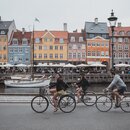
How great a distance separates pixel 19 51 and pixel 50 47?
7897 millimetres

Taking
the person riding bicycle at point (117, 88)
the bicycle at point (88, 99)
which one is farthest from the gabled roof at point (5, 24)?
the person riding bicycle at point (117, 88)

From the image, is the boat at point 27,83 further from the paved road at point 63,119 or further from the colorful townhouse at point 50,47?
the colorful townhouse at point 50,47

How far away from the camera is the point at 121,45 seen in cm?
7812

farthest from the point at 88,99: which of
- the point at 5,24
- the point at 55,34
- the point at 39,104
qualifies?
the point at 5,24

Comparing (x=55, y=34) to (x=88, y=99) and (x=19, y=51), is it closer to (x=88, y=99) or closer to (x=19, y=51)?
(x=19, y=51)

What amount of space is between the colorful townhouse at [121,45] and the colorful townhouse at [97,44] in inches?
83.3

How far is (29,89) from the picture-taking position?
A: 42.0 m

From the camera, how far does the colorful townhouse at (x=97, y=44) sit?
251 feet

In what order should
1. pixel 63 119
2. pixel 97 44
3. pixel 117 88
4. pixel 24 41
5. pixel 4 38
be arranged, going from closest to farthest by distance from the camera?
pixel 63 119
pixel 117 88
pixel 4 38
pixel 97 44
pixel 24 41

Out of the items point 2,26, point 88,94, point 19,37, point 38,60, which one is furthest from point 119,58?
point 88,94

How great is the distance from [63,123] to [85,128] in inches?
37.4

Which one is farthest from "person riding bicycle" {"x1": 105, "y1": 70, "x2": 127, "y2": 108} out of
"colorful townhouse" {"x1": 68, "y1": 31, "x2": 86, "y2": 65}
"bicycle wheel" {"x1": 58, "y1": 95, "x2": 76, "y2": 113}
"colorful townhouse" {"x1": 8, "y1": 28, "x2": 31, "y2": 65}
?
"colorful townhouse" {"x1": 8, "y1": 28, "x2": 31, "y2": 65}

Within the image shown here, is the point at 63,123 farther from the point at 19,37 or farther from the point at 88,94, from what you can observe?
the point at 19,37

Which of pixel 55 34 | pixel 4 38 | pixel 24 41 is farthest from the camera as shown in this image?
pixel 55 34
